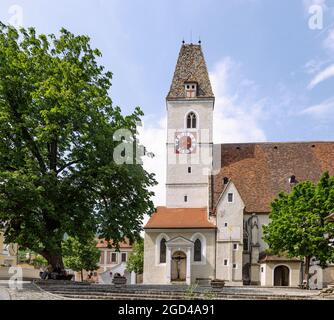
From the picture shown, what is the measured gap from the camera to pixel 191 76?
1922 inches

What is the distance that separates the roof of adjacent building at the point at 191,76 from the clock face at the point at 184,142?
4.06 m

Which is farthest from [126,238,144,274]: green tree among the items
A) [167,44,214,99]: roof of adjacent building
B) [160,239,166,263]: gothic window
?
[167,44,214,99]: roof of adjacent building

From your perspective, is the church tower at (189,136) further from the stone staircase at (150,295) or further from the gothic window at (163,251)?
the stone staircase at (150,295)

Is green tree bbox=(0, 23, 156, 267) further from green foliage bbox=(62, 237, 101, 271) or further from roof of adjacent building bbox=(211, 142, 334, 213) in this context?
green foliage bbox=(62, 237, 101, 271)

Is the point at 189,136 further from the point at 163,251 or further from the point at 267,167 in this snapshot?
the point at 163,251

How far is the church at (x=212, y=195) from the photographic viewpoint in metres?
41.0

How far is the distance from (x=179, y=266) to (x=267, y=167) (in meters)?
13.2

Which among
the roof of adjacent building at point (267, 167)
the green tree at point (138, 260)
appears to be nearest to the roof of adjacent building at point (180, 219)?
the roof of adjacent building at point (267, 167)

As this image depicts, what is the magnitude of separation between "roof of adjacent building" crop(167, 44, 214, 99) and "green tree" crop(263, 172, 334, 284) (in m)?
18.3

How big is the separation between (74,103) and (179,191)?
1011 inches

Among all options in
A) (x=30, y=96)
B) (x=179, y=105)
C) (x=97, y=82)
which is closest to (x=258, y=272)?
(x=179, y=105)

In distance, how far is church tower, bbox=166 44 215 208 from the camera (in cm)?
4647

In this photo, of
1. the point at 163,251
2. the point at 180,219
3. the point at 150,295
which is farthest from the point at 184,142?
the point at 150,295
